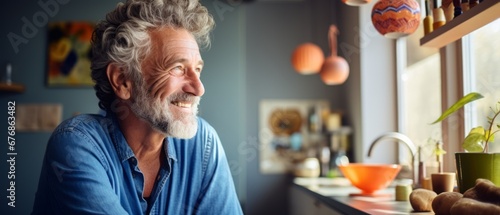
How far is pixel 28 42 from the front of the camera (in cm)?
431

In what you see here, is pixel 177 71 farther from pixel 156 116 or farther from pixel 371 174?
pixel 371 174

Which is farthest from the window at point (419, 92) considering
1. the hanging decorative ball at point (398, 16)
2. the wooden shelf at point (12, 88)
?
the wooden shelf at point (12, 88)

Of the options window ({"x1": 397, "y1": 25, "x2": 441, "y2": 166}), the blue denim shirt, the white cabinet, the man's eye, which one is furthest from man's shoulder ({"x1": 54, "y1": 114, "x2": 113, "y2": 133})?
window ({"x1": 397, "y1": 25, "x2": 441, "y2": 166})

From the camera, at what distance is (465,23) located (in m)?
1.66

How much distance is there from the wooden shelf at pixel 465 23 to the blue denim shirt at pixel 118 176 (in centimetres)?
89

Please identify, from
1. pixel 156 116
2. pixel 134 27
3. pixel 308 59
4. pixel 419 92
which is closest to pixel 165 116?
pixel 156 116

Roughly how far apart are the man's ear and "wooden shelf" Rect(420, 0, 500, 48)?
1099 mm

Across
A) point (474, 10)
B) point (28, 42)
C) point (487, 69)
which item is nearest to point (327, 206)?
point (487, 69)

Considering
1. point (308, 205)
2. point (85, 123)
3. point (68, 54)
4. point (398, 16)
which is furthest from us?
point (68, 54)

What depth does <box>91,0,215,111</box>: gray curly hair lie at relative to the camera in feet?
5.29

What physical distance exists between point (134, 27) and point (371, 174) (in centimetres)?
137

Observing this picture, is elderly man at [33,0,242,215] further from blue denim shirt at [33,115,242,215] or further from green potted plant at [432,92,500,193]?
green potted plant at [432,92,500,193]

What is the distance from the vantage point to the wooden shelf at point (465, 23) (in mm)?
1497

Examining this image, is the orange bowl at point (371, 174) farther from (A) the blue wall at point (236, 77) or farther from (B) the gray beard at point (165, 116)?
(A) the blue wall at point (236, 77)
